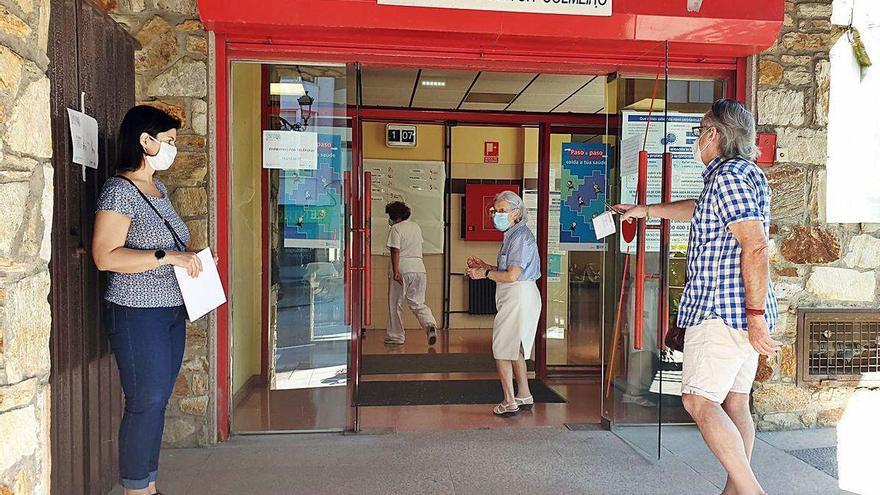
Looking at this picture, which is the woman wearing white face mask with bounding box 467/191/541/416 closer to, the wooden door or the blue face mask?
the blue face mask

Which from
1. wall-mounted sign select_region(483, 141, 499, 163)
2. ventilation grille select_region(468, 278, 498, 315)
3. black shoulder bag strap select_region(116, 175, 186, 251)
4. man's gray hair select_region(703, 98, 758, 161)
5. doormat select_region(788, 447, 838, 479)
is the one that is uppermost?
wall-mounted sign select_region(483, 141, 499, 163)

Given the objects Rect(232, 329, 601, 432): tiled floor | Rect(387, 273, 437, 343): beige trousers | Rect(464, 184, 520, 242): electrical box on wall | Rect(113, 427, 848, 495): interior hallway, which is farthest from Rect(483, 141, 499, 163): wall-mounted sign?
Rect(113, 427, 848, 495): interior hallway

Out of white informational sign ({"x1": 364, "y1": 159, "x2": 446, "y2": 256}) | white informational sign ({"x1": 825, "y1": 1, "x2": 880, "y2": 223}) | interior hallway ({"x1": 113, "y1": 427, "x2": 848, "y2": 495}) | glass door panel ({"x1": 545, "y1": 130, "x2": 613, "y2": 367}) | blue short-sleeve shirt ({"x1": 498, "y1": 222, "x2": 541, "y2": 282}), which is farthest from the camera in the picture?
white informational sign ({"x1": 364, "y1": 159, "x2": 446, "y2": 256})

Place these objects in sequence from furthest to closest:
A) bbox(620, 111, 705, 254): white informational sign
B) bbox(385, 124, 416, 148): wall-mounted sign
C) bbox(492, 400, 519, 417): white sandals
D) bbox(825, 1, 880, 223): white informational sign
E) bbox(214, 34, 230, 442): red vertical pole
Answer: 1. bbox(385, 124, 416, 148): wall-mounted sign
2. bbox(492, 400, 519, 417): white sandals
3. bbox(825, 1, 880, 223): white informational sign
4. bbox(620, 111, 705, 254): white informational sign
5. bbox(214, 34, 230, 442): red vertical pole

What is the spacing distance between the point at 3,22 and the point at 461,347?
5.65m

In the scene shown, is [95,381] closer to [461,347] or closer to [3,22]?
[3,22]

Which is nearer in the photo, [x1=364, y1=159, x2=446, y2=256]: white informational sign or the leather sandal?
the leather sandal

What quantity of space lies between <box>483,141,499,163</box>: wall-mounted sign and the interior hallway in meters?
4.77

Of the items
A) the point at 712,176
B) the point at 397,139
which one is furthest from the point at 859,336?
the point at 397,139

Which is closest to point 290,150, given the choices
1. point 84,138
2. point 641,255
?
point 84,138

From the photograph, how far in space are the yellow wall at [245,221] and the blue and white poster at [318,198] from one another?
0.23 metres

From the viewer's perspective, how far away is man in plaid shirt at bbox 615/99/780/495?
2488 mm

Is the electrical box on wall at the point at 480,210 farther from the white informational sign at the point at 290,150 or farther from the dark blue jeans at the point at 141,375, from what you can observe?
the dark blue jeans at the point at 141,375

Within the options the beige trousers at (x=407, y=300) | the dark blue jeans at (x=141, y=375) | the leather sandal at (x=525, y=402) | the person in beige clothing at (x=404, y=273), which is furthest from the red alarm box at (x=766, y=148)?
the beige trousers at (x=407, y=300)
